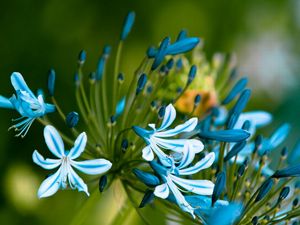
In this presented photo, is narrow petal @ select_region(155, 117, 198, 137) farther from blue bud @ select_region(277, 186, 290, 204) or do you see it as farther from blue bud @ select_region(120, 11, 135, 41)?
blue bud @ select_region(120, 11, 135, 41)

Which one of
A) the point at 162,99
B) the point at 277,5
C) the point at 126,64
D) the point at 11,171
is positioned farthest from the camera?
the point at 277,5

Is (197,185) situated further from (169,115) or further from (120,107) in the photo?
(120,107)

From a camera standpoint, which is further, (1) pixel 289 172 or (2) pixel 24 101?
(1) pixel 289 172

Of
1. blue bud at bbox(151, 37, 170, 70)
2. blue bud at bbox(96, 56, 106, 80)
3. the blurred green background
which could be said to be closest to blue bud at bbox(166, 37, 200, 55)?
blue bud at bbox(151, 37, 170, 70)

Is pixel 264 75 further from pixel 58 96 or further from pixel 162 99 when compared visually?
pixel 162 99

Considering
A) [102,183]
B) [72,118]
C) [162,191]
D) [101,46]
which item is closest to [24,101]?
[72,118]

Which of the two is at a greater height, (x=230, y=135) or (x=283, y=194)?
(x=230, y=135)

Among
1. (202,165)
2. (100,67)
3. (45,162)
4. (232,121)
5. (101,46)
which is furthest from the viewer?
(101,46)

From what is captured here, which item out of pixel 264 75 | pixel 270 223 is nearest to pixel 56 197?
pixel 270 223
